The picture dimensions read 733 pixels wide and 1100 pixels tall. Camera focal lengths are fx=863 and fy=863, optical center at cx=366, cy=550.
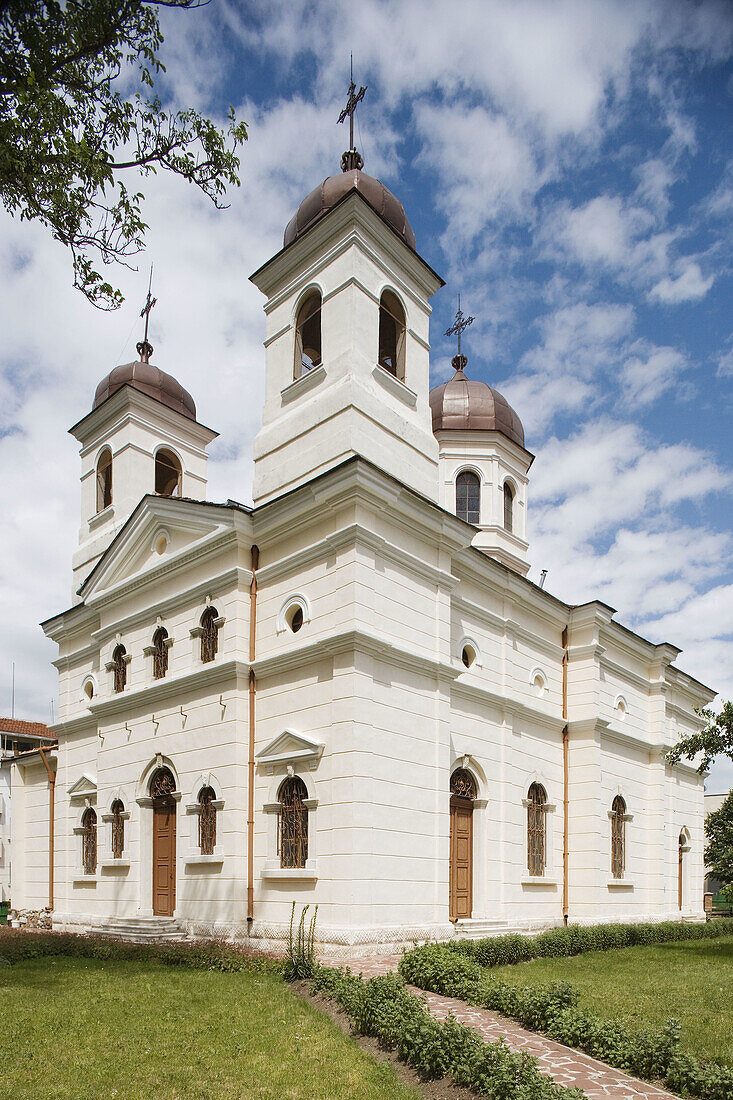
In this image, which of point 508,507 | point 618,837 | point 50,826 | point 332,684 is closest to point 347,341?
point 332,684

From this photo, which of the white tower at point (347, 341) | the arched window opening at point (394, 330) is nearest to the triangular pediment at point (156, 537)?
the white tower at point (347, 341)

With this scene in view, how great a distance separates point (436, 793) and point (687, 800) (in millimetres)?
16279

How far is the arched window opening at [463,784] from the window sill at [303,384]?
325 inches

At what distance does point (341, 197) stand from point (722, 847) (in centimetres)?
1626

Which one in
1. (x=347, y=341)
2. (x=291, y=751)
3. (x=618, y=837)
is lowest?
(x=618, y=837)

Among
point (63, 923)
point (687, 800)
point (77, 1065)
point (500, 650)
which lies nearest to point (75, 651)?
point (63, 923)

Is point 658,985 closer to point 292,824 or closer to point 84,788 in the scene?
point 292,824

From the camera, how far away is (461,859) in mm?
17312

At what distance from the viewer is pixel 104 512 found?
23328 millimetres

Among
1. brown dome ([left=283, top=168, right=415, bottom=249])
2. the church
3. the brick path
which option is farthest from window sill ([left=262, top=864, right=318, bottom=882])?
brown dome ([left=283, top=168, right=415, bottom=249])

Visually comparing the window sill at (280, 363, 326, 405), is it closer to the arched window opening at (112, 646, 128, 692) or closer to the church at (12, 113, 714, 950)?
the church at (12, 113, 714, 950)

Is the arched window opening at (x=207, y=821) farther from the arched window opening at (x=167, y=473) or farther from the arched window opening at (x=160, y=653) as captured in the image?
the arched window opening at (x=167, y=473)

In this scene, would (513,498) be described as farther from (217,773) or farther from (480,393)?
(217,773)

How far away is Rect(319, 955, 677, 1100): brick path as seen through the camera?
7062 millimetres
